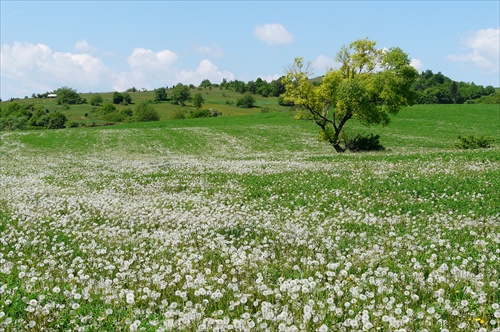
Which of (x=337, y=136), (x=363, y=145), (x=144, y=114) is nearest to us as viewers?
(x=363, y=145)

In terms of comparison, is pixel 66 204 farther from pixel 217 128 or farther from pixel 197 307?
pixel 217 128

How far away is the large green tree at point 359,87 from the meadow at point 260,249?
14701 millimetres

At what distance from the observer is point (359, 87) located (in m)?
36.4

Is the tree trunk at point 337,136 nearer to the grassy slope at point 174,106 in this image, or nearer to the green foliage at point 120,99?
the grassy slope at point 174,106

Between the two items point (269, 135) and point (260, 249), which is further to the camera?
point (269, 135)

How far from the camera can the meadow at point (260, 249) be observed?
17.0ft

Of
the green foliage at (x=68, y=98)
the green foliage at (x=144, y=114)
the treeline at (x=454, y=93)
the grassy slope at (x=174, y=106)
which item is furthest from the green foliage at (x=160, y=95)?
the treeline at (x=454, y=93)

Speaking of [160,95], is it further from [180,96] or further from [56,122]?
[56,122]

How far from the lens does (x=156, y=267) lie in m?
7.07

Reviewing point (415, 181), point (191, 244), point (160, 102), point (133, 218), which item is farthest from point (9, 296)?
point (160, 102)

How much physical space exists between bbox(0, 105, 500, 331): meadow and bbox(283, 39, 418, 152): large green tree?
14701 mm

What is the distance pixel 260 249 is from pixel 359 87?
3062 cm

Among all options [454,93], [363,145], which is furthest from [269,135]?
[454,93]

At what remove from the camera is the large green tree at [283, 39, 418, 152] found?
3694cm
